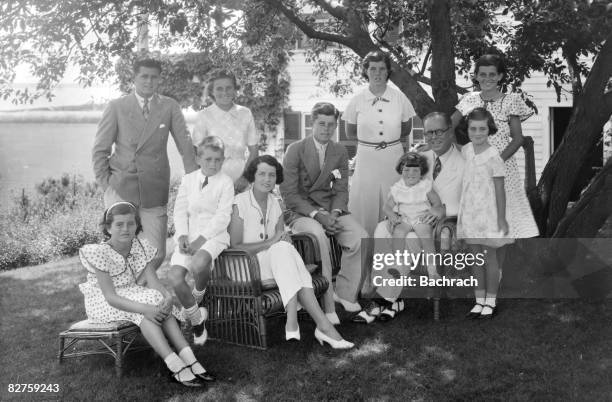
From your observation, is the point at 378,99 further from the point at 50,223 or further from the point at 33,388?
the point at 50,223

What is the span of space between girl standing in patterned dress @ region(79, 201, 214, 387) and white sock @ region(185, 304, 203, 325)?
14 cm

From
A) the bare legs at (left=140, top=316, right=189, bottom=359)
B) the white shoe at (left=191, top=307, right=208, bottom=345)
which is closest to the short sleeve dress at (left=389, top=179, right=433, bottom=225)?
the white shoe at (left=191, top=307, right=208, bottom=345)

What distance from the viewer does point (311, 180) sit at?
506cm

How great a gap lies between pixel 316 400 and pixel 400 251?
1.62m

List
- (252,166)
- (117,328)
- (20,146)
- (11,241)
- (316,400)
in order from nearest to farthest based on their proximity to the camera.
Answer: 1. (316,400)
2. (117,328)
3. (252,166)
4. (11,241)
5. (20,146)

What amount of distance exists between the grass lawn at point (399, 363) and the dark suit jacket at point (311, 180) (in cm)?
92

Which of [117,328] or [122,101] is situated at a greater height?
[122,101]

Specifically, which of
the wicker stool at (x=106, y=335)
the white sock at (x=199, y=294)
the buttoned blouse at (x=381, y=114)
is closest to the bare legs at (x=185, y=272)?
the white sock at (x=199, y=294)

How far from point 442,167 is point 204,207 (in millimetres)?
1800

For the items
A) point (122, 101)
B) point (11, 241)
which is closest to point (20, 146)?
point (11, 241)

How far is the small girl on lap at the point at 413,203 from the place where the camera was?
4746mm

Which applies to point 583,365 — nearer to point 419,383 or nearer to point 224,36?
point 419,383

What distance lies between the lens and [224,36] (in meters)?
7.47

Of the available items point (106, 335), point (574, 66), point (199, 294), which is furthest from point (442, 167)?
point (106, 335)
